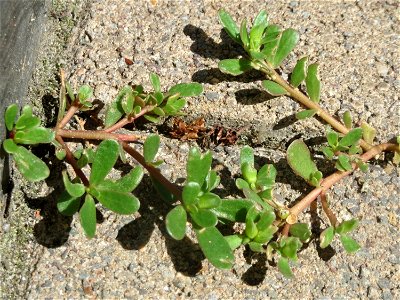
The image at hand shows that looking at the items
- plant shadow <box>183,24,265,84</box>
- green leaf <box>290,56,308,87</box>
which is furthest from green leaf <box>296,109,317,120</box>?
plant shadow <box>183,24,265,84</box>

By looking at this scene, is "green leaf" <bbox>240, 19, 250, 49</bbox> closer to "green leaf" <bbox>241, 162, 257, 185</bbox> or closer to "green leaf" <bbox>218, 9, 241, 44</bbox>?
"green leaf" <bbox>218, 9, 241, 44</bbox>

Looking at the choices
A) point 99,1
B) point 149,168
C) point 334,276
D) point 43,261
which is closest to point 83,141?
point 149,168

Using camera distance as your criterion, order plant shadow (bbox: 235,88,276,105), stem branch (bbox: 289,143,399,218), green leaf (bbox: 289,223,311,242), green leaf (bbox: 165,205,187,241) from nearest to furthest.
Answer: green leaf (bbox: 165,205,187,241), green leaf (bbox: 289,223,311,242), stem branch (bbox: 289,143,399,218), plant shadow (bbox: 235,88,276,105)

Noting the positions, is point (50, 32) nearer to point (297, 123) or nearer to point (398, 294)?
point (297, 123)

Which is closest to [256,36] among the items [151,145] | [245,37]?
[245,37]

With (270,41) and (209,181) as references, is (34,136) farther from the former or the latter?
(270,41)

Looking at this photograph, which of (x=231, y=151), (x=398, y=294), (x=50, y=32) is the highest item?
(x=50, y=32)

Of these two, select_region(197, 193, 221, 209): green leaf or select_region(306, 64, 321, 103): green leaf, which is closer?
select_region(197, 193, 221, 209): green leaf
